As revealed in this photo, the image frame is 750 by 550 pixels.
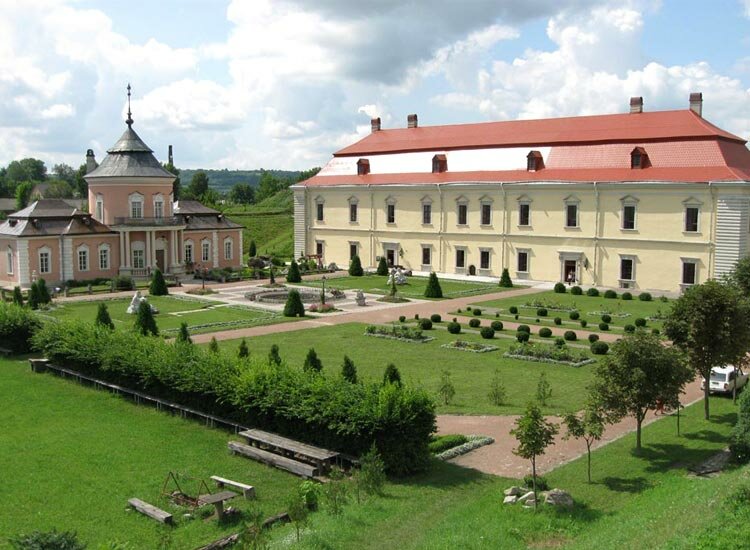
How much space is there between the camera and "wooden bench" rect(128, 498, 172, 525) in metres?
12.4

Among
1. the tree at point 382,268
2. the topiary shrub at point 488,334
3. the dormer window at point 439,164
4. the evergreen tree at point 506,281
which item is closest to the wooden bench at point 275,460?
the topiary shrub at point 488,334

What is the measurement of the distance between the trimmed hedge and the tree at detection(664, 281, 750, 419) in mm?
7537

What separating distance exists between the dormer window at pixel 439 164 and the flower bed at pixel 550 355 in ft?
93.1

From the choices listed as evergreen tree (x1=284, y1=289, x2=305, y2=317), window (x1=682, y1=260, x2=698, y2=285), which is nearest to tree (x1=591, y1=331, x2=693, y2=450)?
evergreen tree (x1=284, y1=289, x2=305, y2=317)

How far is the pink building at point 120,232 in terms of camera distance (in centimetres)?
4403

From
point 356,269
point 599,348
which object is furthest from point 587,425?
point 356,269

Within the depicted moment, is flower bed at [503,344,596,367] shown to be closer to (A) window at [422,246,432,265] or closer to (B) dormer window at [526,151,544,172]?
(B) dormer window at [526,151,544,172]

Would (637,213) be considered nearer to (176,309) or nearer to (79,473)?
(176,309)

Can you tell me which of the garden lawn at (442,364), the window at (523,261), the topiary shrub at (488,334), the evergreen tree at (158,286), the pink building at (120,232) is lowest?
the garden lawn at (442,364)

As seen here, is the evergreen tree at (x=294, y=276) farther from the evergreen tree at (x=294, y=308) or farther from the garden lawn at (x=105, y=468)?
the garden lawn at (x=105, y=468)

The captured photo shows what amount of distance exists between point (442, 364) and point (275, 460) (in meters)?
11.0

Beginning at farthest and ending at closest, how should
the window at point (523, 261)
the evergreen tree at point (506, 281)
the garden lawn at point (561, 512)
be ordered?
the window at point (523, 261) → the evergreen tree at point (506, 281) → the garden lawn at point (561, 512)

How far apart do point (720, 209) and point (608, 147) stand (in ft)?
27.1

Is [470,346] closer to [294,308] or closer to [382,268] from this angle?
[294,308]
